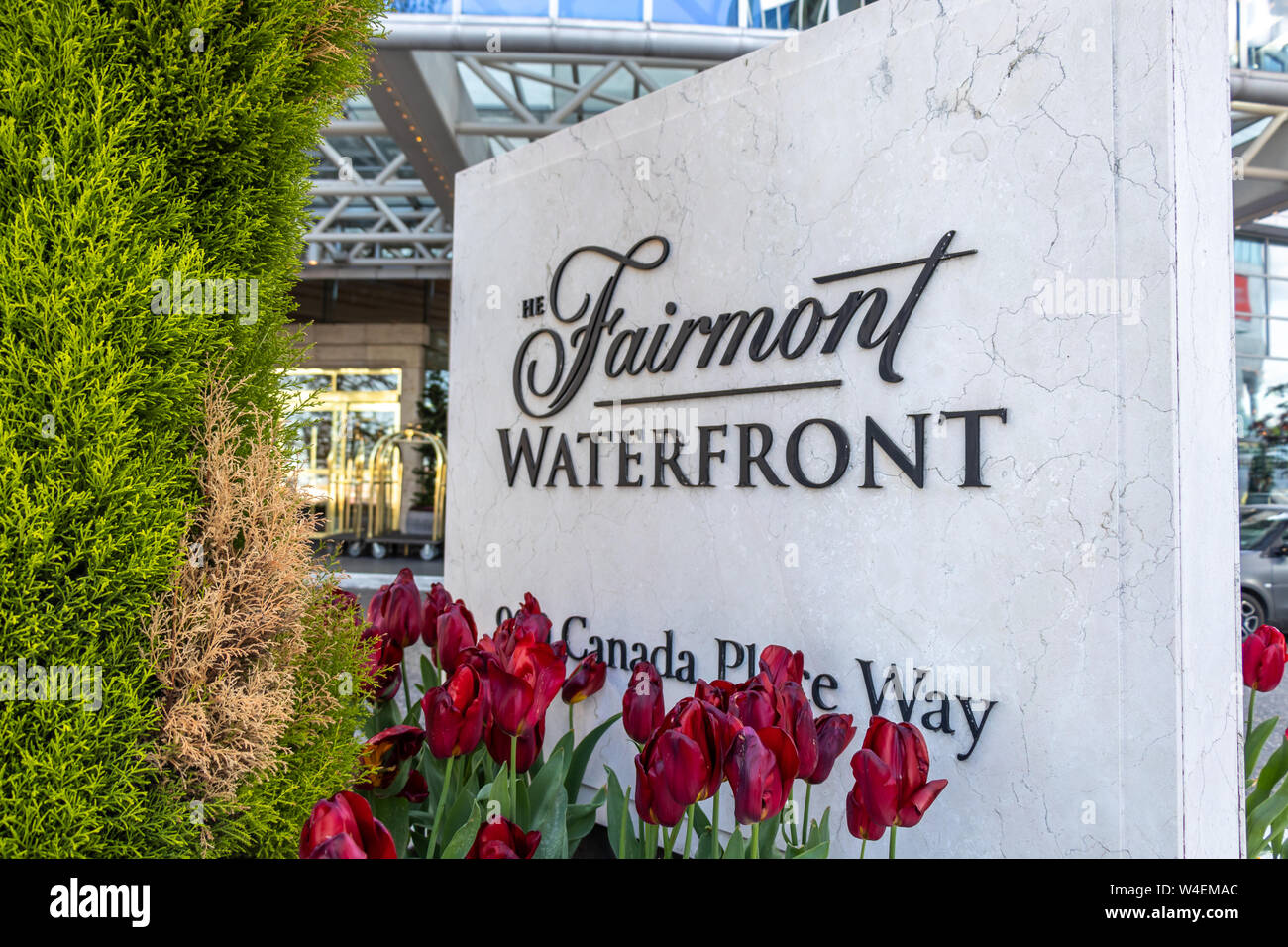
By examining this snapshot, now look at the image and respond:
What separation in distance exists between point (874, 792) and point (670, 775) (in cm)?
40

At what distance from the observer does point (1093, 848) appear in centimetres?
193

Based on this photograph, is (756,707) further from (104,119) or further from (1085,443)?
(104,119)

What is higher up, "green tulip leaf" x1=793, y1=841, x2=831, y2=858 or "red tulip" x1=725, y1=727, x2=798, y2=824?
"red tulip" x1=725, y1=727, x2=798, y2=824

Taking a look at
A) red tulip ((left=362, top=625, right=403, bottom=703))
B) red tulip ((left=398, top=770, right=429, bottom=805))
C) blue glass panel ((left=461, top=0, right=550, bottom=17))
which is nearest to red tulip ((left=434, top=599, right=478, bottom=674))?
red tulip ((left=362, top=625, right=403, bottom=703))

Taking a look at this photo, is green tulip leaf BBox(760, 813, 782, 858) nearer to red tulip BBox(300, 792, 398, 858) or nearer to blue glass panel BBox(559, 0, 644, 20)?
red tulip BBox(300, 792, 398, 858)

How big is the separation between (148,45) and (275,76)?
0.71 ft

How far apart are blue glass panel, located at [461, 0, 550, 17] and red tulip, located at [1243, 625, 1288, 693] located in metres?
7.37

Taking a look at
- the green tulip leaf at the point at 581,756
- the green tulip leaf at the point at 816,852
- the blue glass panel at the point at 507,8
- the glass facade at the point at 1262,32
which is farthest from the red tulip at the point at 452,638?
the glass facade at the point at 1262,32

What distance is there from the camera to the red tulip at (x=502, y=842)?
1.34m

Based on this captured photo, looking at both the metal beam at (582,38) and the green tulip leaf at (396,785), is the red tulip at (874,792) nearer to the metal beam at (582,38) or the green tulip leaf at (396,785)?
the green tulip leaf at (396,785)

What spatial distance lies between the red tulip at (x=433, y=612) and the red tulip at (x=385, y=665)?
0.10 metres

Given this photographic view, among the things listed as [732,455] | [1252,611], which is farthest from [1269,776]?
[1252,611]

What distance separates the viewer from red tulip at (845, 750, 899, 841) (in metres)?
1.51
